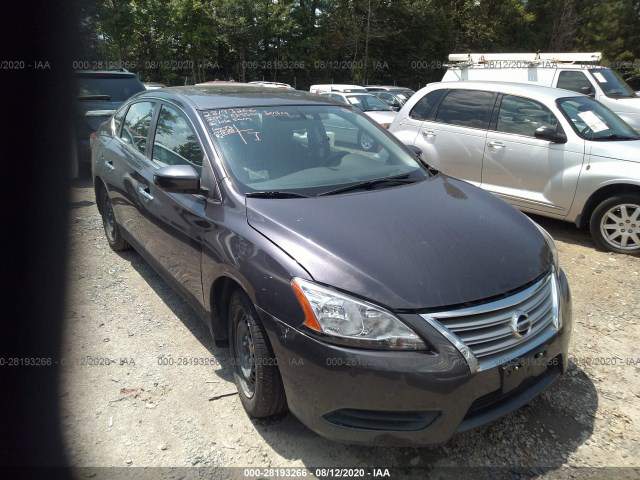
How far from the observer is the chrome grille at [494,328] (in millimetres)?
2078

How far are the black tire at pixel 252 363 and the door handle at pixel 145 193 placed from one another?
1305mm

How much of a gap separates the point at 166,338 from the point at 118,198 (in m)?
1.50

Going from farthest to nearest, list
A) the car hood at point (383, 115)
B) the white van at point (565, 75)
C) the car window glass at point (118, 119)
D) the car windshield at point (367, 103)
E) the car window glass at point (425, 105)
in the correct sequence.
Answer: the car windshield at point (367, 103) < the car hood at point (383, 115) < the white van at point (565, 75) < the car window glass at point (425, 105) < the car window glass at point (118, 119)

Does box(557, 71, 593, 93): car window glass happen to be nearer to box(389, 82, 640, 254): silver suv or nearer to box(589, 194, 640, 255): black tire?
box(389, 82, 640, 254): silver suv

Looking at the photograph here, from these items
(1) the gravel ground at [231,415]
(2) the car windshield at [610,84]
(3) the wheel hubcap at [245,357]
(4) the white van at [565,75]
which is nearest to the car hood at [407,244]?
(3) the wheel hubcap at [245,357]

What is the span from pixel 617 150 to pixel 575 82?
21.3 feet

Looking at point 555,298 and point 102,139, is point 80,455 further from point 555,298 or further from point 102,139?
point 102,139

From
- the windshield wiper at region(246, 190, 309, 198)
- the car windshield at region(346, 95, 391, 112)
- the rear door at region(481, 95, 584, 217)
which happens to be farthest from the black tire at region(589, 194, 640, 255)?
the car windshield at region(346, 95, 391, 112)

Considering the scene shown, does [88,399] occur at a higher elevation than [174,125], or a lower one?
lower

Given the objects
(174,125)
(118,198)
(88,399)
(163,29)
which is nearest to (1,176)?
(118,198)

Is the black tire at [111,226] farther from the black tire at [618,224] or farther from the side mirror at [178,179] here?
the black tire at [618,224]

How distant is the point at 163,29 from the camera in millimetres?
25453

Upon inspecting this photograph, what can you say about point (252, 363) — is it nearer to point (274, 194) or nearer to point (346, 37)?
point (274, 194)

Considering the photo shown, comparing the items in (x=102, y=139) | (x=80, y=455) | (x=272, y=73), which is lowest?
(x=80, y=455)
